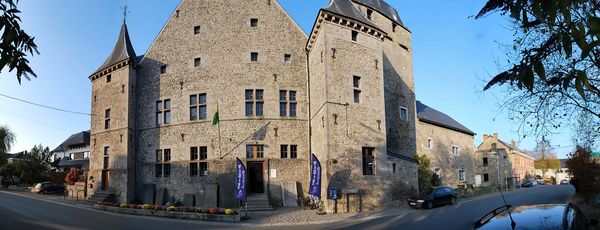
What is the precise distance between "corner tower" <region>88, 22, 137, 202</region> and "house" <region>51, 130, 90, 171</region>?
2195 centimetres

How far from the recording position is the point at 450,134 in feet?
125

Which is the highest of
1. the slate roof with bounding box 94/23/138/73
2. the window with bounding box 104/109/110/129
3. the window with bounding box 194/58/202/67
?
the slate roof with bounding box 94/23/138/73

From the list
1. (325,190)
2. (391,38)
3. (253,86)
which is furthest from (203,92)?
(391,38)

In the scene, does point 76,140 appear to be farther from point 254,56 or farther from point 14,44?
point 14,44

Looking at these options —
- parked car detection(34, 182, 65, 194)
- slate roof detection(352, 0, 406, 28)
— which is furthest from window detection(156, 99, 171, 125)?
parked car detection(34, 182, 65, 194)

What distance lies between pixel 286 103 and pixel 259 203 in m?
6.58

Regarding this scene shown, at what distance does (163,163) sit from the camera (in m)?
25.3

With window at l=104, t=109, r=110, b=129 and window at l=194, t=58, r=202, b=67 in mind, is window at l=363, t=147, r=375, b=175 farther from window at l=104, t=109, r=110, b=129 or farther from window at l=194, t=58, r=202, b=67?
window at l=104, t=109, r=110, b=129

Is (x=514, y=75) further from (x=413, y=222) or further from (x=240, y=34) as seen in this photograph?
(x=240, y=34)

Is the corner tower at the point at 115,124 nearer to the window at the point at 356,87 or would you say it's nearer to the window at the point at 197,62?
the window at the point at 197,62

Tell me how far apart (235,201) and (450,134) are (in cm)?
2452

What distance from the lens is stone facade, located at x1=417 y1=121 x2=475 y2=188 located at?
33237mm

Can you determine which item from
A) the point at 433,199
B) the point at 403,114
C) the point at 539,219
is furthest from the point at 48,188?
the point at 539,219

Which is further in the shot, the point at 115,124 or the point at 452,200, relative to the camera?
the point at 115,124
